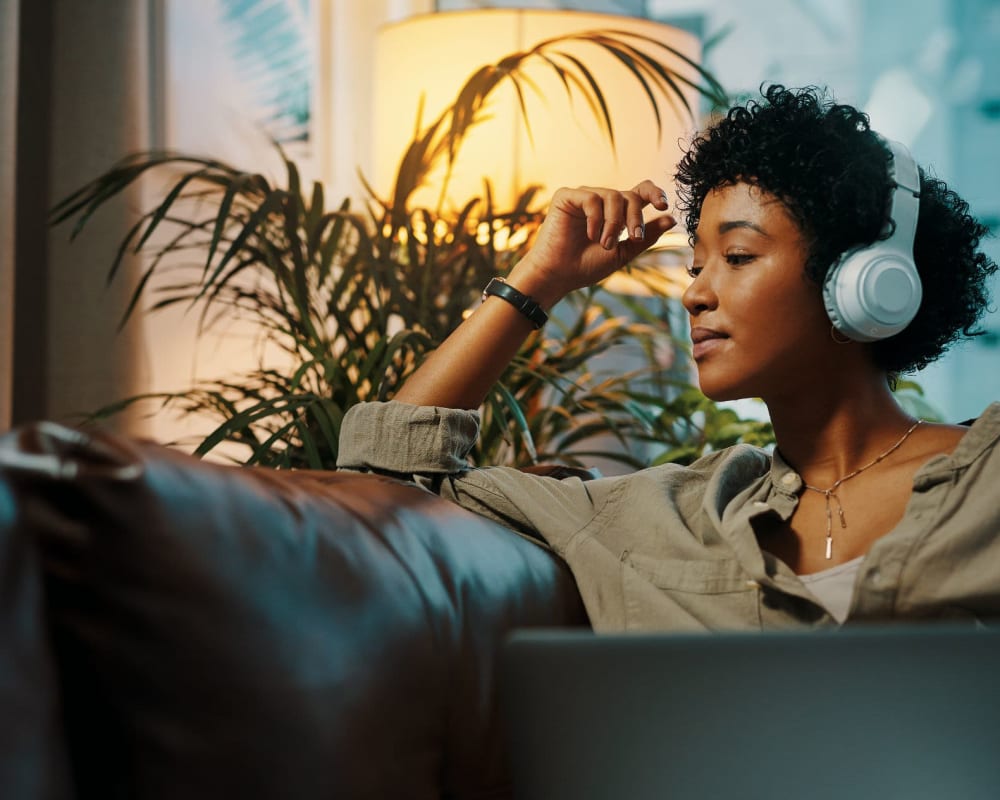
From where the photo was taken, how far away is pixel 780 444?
1.35 metres

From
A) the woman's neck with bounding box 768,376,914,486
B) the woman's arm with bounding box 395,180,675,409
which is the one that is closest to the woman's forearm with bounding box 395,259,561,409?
the woman's arm with bounding box 395,180,675,409

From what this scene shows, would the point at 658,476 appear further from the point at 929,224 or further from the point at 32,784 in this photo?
the point at 32,784

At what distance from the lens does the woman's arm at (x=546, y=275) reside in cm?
140

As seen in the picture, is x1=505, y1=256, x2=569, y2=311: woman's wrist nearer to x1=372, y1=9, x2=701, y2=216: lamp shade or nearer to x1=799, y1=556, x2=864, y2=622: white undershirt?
x1=799, y1=556, x2=864, y2=622: white undershirt

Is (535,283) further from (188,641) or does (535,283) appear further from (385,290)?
(188,641)

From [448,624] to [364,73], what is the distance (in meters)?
2.58

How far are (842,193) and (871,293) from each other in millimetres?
123

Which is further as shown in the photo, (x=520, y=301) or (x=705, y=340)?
(x=520, y=301)

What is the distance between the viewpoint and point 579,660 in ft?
2.22

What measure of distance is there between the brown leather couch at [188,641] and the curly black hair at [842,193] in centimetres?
67

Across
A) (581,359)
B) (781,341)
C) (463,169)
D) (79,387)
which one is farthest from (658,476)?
(79,387)

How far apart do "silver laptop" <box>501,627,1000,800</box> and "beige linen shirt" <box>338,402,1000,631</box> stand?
431 mm

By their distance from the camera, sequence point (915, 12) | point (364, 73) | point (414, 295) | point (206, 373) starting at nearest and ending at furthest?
1. point (414, 295)
2. point (206, 373)
3. point (364, 73)
4. point (915, 12)

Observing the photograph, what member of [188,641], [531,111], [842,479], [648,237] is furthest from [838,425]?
[531,111]
